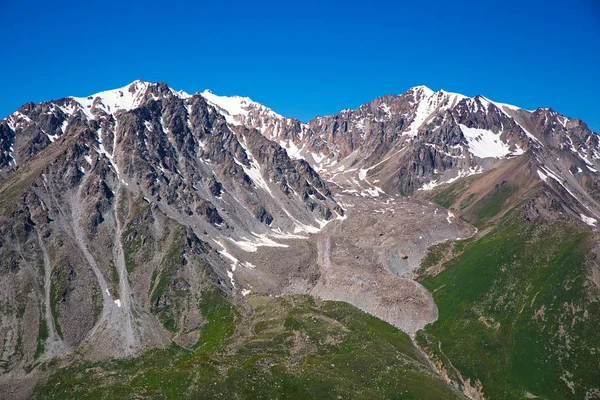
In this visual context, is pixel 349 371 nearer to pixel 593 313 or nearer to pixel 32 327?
pixel 593 313

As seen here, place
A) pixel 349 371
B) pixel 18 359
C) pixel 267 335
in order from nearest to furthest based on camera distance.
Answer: pixel 349 371
pixel 18 359
pixel 267 335

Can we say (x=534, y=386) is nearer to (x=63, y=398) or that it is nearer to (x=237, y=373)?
(x=237, y=373)

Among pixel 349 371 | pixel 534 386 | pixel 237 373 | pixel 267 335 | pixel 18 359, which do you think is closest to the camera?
pixel 237 373

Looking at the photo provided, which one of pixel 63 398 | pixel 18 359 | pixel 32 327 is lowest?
pixel 63 398

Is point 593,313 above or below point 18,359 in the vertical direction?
above

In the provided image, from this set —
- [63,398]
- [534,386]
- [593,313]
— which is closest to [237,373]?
[63,398]

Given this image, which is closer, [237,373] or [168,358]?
[237,373]
